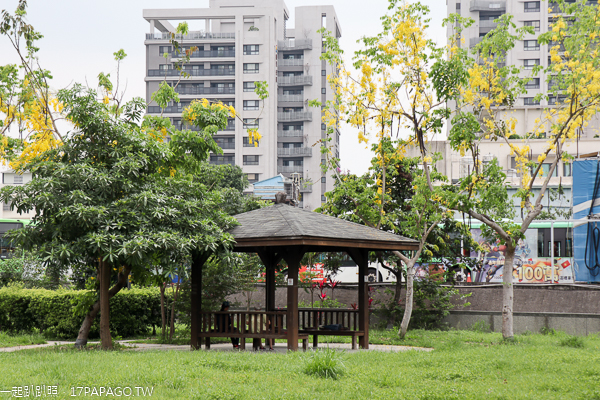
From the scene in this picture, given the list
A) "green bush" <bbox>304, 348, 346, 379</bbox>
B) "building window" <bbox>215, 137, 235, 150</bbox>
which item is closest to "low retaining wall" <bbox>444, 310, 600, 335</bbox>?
"green bush" <bbox>304, 348, 346, 379</bbox>

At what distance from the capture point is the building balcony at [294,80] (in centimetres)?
8403

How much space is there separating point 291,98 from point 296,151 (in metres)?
7.58

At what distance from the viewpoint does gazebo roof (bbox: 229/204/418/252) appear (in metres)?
13.4

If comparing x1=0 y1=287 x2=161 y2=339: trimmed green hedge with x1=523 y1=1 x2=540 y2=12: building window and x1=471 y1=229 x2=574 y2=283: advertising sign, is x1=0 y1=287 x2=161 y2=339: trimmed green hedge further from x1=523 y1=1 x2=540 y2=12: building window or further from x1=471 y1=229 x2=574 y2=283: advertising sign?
x1=523 y1=1 x2=540 y2=12: building window

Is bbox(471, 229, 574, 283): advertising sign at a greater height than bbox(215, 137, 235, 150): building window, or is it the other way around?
bbox(215, 137, 235, 150): building window

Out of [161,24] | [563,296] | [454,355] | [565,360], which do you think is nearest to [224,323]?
[454,355]

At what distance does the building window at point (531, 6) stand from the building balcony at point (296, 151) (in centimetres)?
3278

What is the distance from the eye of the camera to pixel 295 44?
85688 mm

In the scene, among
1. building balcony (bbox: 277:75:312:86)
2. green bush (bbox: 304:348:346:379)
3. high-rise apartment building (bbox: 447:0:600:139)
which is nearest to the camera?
green bush (bbox: 304:348:346:379)

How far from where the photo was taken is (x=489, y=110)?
16.7 meters

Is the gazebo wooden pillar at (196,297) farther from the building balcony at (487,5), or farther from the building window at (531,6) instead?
the building window at (531,6)

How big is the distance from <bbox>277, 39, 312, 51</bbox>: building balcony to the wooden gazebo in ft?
235

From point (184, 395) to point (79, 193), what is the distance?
5573mm

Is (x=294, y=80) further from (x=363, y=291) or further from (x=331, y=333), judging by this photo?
(x=331, y=333)
